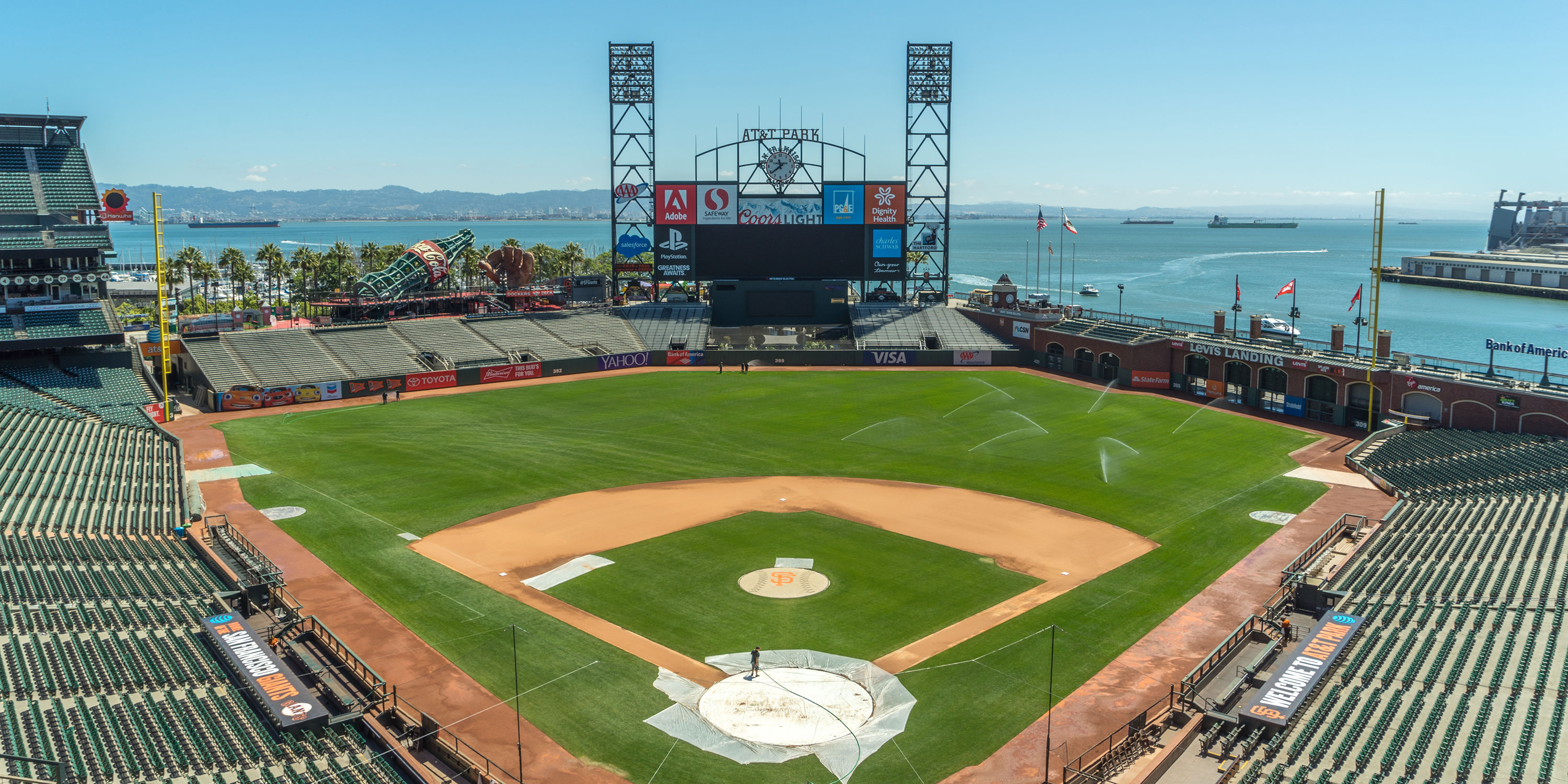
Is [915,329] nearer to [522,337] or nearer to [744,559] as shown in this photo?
[522,337]

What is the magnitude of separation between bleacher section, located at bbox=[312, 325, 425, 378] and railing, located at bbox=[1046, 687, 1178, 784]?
62.1 m

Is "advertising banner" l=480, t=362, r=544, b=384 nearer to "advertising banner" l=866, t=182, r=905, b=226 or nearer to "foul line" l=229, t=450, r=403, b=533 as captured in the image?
"foul line" l=229, t=450, r=403, b=533

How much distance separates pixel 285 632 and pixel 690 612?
40.9ft

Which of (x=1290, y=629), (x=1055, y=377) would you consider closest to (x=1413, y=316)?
(x=1055, y=377)

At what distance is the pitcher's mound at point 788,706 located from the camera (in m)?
23.9

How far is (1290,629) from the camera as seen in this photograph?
95.2 feet

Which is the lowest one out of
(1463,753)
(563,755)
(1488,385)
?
(563,755)

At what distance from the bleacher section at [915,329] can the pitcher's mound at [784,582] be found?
51006 mm

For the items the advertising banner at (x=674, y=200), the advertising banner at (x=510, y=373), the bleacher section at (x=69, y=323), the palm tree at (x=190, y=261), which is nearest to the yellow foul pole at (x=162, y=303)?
the bleacher section at (x=69, y=323)

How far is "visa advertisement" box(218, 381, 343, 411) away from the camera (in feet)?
211

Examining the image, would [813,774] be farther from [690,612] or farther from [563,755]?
[690,612]

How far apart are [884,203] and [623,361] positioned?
1118 inches

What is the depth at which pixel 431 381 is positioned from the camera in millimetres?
72375

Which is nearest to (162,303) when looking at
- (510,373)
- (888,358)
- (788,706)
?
(510,373)
